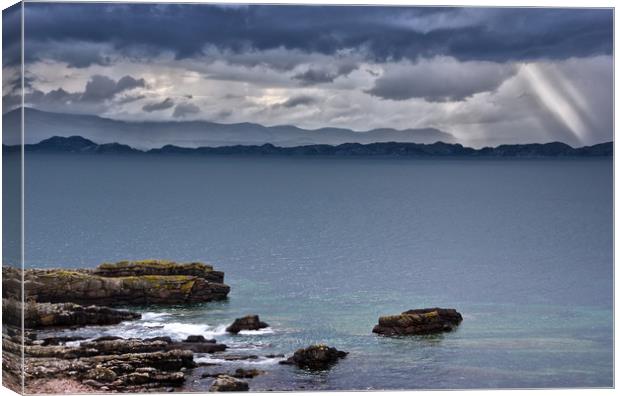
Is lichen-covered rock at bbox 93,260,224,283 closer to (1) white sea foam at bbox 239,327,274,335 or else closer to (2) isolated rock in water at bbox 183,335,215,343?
(1) white sea foam at bbox 239,327,274,335

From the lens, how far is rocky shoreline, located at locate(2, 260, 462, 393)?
27922 mm

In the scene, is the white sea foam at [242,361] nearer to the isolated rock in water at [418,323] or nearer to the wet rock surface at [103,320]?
the wet rock surface at [103,320]

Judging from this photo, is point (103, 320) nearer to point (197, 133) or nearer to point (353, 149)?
point (197, 133)

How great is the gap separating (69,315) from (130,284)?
1734 mm

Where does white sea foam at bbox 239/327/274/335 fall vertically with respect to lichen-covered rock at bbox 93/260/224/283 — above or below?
below

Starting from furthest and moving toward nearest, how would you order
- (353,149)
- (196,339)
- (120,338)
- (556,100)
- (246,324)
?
(353,149)
(556,100)
(246,324)
(196,339)
(120,338)

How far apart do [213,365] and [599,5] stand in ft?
37.9

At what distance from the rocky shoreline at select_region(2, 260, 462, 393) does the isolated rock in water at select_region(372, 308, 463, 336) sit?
0.07 feet

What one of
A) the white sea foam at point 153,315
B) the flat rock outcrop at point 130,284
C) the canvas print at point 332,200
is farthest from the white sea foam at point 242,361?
the flat rock outcrop at point 130,284

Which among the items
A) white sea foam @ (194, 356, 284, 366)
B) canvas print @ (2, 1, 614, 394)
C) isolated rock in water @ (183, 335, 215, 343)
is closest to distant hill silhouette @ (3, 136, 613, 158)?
canvas print @ (2, 1, 614, 394)

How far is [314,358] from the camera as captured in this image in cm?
2897

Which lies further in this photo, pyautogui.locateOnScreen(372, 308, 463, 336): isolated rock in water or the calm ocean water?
pyautogui.locateOnScreen(372, 308, 463, 336): isolated rock in water

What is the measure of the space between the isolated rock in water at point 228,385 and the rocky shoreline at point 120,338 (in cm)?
2

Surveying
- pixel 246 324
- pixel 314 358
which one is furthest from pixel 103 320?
pixel 314 358
